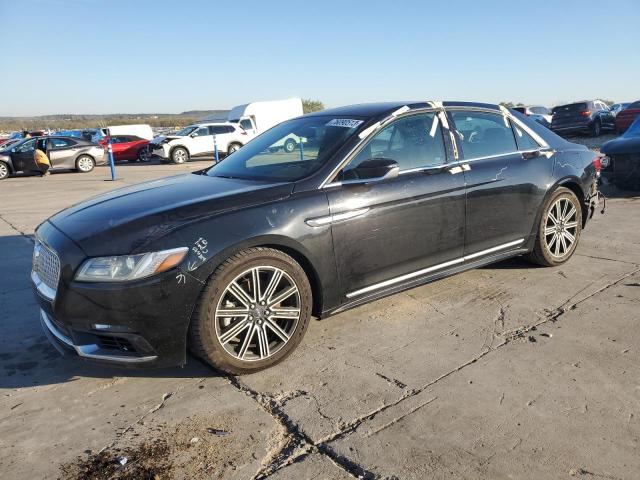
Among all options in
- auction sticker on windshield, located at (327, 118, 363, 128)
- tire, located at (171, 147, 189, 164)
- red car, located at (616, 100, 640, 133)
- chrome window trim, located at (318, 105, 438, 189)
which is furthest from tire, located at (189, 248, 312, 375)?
red car, located at (616, 100, 640, 133)

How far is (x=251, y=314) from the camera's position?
314 centimetres

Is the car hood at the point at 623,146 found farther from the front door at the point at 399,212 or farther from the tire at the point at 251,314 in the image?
the tire at the point at 251,314

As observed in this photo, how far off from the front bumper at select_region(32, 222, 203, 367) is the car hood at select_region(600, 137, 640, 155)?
331 inches

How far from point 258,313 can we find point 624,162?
26.8ft

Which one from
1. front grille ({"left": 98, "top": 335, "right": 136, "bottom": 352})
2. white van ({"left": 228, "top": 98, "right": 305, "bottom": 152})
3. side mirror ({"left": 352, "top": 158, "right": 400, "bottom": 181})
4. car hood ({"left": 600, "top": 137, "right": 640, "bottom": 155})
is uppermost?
white van ({"left": 228, "top": 98, "right": 305, "bottom": 152})

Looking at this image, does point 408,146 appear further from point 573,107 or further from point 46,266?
point 573,107

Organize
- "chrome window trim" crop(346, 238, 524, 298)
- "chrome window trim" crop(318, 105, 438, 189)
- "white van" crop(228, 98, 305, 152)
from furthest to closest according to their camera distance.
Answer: "white van" crop(228, 98, 305, 152)
"chrome window trim" crop(346, 238, 524, 298)
"chrome window trim" crop(318, 105, 438, 189)

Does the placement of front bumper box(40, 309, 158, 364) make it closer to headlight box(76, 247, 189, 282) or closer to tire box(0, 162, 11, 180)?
headlight box(76, 247, 189, 282)

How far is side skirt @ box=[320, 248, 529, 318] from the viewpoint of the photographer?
3.55 meters

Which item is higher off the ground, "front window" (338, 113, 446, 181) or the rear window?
the rear window

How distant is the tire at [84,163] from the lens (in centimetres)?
1911

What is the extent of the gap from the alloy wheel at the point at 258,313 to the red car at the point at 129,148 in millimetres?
22943

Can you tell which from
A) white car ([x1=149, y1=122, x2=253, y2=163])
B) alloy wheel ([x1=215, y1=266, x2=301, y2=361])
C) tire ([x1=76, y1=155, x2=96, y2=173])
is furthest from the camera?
white car ([x1=149, y1=122, x2=253, y2=163])

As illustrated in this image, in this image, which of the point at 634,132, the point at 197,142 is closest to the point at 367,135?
the point at 634,132
